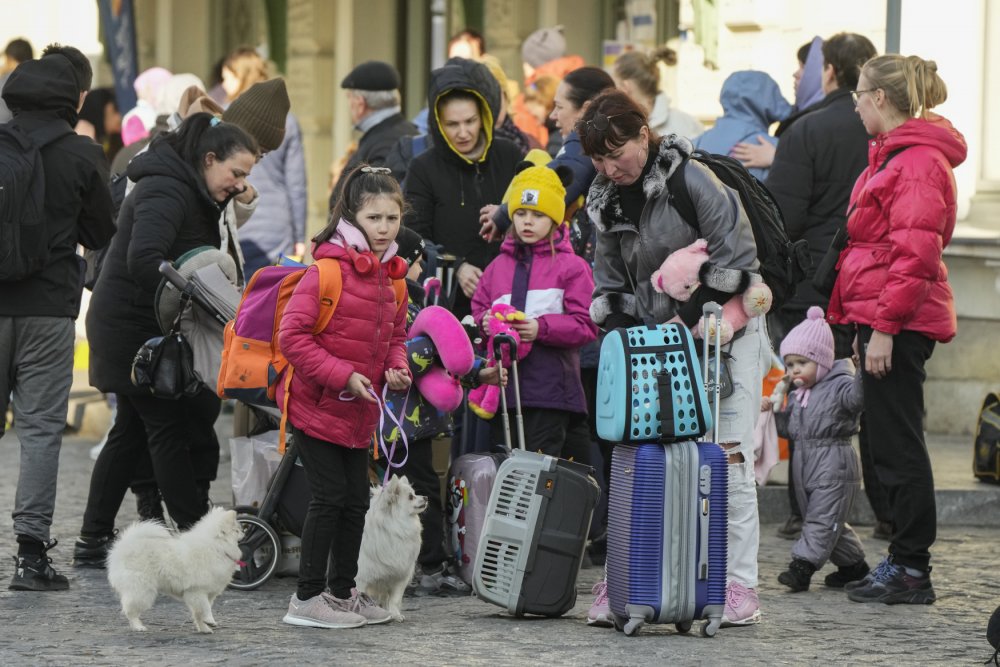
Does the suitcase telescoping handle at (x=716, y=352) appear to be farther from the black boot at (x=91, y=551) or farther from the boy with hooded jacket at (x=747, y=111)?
the boy with hooded jacket at (x=747, y=111)

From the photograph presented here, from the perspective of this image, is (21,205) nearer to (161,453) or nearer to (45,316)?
(45,316)

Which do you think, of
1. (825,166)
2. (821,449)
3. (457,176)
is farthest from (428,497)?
(825,166)

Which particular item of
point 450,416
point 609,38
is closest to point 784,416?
point 450,416

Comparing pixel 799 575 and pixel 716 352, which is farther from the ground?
pixel 716 352

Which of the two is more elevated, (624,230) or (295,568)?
(624,230)

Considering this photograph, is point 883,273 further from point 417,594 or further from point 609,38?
point 609,38

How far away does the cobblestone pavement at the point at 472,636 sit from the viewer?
6387mm

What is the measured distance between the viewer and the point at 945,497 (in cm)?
966

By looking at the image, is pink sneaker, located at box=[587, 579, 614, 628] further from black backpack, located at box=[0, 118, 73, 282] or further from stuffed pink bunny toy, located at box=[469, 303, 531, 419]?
black backpack, located at box=[0, 118, 73, 282]

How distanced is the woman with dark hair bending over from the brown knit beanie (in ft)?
7.78

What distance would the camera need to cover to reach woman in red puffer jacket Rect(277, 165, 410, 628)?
22.3 feet

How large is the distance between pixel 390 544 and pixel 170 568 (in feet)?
2.57

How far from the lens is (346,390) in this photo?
6.72 metres

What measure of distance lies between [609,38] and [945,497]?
907cm
